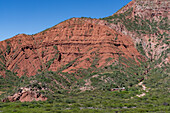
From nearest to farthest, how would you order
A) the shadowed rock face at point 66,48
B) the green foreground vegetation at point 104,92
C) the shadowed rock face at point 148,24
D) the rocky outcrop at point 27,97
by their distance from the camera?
the green foreground vegetation at point 104,92 < the rocky outcrop at point 27,97 < the shadowed rock face at point 66,48 < the shadowed rock face at point 148,24

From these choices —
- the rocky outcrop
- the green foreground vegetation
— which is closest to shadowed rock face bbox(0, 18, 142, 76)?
the green foreground vegetation

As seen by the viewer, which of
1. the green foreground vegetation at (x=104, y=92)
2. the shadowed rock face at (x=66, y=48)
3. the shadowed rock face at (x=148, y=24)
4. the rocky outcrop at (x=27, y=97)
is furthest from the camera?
the shadowed rock face at (x=148, y=24)

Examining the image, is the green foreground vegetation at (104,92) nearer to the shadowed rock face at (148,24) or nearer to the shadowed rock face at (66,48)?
the shadowed rock face at (66,48)

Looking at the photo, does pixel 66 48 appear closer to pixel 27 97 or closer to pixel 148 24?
pixel 148 24

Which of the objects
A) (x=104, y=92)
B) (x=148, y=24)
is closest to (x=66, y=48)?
(x=104, y=92)

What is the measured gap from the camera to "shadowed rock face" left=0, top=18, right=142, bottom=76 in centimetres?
10194

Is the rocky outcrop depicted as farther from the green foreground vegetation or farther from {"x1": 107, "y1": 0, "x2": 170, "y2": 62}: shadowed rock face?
{"x1": 107, "y1": 0, "x2": 170, "y2": 62}: shadowed rock face

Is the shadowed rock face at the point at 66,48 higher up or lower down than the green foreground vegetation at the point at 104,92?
higher up

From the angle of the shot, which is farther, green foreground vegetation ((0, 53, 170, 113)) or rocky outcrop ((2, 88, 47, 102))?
Answer: rocky outcrop ((2, 88, 47, 102))

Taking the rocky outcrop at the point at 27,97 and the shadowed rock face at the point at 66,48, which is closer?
the rocky outcrop at the point at 27,97

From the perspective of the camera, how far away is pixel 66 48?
109 metres

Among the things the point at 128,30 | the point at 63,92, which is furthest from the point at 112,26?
the point at 63,92

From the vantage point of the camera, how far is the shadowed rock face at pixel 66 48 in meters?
102

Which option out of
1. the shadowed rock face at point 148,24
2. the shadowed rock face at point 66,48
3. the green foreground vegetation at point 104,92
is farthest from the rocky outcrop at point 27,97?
the shadowed rock face at point 148,24
